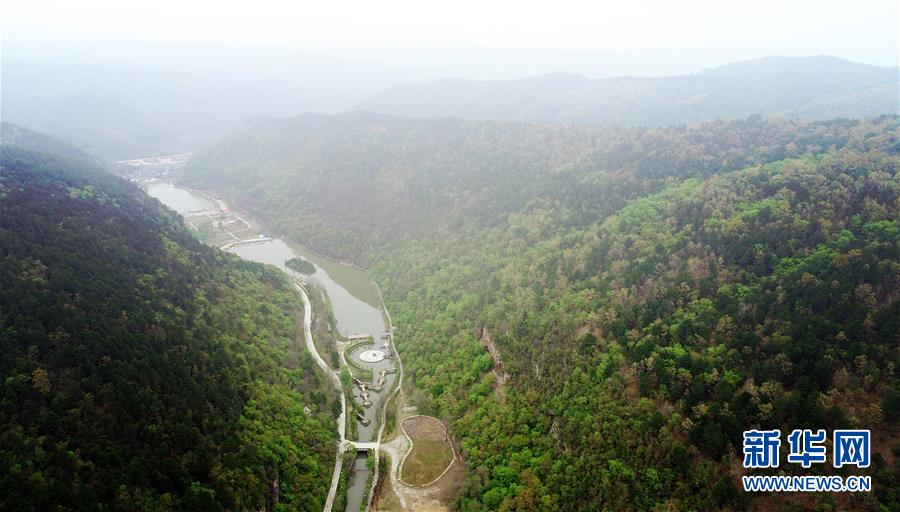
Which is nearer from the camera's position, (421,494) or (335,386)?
(421,494)

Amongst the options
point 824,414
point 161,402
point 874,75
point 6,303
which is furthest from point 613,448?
point 874,75

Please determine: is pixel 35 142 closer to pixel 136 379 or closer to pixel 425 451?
pixel 136 379

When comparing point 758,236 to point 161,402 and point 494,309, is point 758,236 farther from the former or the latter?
point 161,402

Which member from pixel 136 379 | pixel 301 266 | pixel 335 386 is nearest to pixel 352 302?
pixel 301 266

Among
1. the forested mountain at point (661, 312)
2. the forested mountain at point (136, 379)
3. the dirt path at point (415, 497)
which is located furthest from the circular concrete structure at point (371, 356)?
the dirt path at point (415, 497)

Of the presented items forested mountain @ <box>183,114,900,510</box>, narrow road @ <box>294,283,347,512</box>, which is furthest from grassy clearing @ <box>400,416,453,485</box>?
narrow road @ <box>294,283,347,512</box>

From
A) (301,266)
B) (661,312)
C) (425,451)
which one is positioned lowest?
(425,451)

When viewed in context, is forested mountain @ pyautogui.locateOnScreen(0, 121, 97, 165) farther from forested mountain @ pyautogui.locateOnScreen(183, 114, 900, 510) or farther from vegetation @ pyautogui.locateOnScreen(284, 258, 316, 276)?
forested mountain @ pyautogui.locateOnScreen(183, 114, 900, 510)
